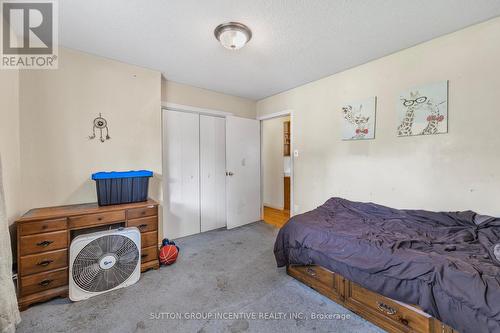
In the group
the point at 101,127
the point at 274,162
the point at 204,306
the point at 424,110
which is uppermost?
the point at 424,110

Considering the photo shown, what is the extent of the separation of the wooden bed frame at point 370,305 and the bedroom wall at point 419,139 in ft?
3.91

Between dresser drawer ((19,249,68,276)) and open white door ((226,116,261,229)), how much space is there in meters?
2.23

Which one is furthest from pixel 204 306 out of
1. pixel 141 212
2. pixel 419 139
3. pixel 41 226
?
pixel 419 139

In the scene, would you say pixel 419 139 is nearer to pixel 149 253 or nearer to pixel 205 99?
pixel 205 99

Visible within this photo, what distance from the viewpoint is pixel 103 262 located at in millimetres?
1874

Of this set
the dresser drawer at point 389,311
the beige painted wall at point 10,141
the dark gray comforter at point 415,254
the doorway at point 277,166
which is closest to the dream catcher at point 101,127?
the beige painted wall at point 10,141

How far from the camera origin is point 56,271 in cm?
181

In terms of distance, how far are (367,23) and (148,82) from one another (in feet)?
8.34

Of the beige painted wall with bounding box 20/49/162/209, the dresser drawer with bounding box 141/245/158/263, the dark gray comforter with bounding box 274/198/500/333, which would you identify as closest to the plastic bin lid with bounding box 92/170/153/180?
the beige painted wall with bounding box 20/49/162/209

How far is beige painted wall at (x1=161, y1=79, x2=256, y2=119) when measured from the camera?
3127 mm

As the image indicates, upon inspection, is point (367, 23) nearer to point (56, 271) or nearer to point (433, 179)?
point (433, 179)

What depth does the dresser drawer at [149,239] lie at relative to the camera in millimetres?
2234

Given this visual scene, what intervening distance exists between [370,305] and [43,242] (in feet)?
8.92

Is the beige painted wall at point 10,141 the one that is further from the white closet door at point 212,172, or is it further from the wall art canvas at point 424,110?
the wall art canvas at point 424,110
